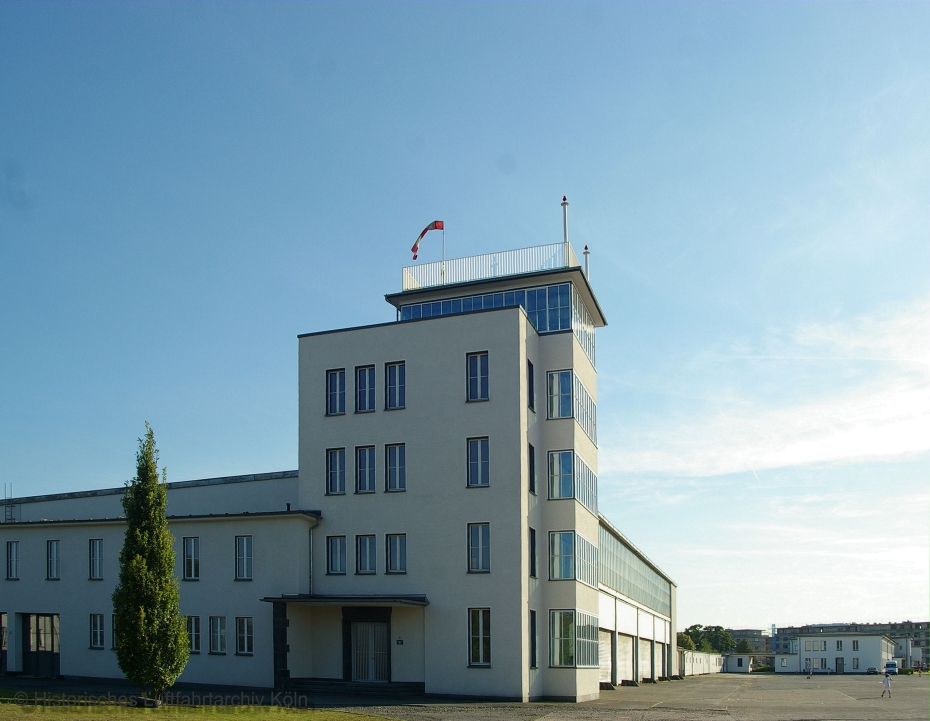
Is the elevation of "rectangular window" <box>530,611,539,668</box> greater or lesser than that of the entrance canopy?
lesser

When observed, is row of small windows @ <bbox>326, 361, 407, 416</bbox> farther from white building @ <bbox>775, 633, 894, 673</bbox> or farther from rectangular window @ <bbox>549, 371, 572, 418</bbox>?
white building @ <bbox>775, 633, 894, 673</bbox>

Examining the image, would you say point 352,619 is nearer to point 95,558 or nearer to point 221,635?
point 221,635

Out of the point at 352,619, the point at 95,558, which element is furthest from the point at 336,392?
the point at 95,558

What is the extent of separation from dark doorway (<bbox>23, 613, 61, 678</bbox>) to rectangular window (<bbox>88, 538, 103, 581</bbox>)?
8.32 ft

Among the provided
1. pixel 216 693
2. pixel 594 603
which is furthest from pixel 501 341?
pixel 216 693

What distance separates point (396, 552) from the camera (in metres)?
36.1

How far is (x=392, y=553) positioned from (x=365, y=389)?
21.6 ft

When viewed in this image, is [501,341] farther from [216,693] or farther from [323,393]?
[216,693]

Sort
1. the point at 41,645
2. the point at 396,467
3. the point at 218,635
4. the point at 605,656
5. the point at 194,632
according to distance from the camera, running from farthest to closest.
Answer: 1. the point at 605,656
2. the point at 41,645
3. the point at 194,632
4. the point at 218,635
5. the point at 396,467

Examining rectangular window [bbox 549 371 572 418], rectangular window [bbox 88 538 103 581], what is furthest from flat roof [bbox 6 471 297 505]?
rectangular window [bbox 549 371 572 418]

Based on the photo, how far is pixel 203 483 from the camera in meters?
44.3

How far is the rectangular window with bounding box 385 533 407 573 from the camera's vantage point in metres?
36.0

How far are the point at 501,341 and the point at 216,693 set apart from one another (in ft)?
53.6

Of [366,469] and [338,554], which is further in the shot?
[366,469]
